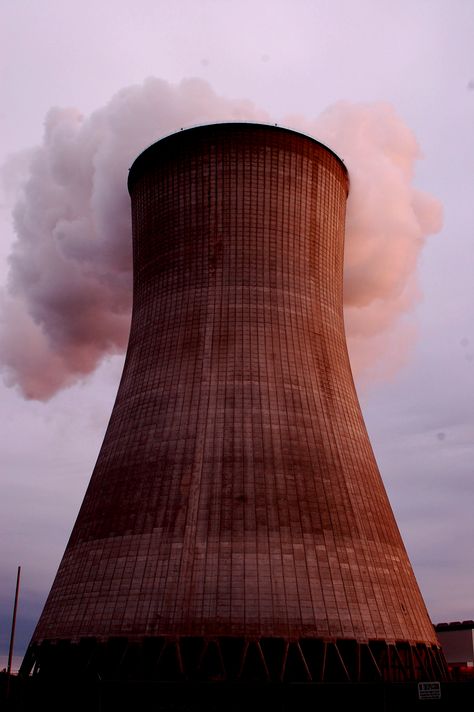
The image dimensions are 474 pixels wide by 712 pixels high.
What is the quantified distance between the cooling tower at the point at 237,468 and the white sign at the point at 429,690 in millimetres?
3365

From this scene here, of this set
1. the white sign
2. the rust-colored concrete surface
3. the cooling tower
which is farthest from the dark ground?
the rust-colored concrete surface

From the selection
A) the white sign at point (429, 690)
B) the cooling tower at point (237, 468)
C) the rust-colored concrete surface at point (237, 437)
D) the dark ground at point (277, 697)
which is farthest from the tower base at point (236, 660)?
the white sign at point (429, 690)

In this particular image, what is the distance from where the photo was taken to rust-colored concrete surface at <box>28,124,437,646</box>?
16.3m

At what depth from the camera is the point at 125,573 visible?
55.2ft

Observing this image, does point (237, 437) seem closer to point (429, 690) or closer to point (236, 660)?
point (236, 660)

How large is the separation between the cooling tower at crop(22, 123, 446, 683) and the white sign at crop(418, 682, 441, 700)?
3365 mm

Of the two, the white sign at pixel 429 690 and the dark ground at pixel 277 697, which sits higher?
the dark ground at pixel 277 697

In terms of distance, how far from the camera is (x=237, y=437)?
1802 centimetres

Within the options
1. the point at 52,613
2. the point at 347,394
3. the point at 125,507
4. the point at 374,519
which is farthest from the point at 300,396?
the point at 52,613

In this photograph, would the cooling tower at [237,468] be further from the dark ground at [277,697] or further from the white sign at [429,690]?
the white sign at [429,690]

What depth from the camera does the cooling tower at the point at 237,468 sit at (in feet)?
52.4

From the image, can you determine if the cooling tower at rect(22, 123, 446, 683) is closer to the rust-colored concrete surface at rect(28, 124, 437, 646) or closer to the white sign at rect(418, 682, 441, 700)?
the rust-colored concrete surface at rect(28, 124, 437, 646)

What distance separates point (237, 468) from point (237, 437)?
0.75 m

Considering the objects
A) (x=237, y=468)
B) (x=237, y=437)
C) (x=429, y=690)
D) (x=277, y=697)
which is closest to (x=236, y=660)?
(x=277, y=697)
